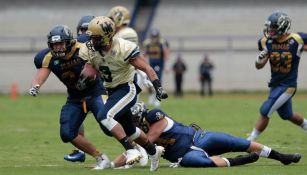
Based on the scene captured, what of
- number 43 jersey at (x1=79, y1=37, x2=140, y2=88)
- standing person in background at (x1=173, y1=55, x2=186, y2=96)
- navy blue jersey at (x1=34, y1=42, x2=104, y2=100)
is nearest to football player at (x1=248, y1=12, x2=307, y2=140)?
navy blue jersey at (x1=34, y1=42, x2=104, y2=100)

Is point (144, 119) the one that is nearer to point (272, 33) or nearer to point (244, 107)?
point (272, 33)

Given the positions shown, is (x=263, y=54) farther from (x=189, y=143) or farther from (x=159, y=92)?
(x=159, y=92)

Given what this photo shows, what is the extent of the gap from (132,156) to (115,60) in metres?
0.98

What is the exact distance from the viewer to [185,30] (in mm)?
29672

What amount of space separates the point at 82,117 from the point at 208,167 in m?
1.66

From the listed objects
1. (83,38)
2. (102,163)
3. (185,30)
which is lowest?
(185,30)

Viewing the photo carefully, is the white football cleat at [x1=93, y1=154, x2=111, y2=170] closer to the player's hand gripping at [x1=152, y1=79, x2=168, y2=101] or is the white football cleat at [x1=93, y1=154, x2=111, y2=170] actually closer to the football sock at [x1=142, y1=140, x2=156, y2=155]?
the football sock at [x1=142, y1=140, x2=156, y2=155]

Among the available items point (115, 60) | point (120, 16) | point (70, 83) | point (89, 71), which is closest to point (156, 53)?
point (120, 16)

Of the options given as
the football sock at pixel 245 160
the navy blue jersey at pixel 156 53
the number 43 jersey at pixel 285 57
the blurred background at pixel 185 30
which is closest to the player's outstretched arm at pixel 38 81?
the football sock at pixel 245 160

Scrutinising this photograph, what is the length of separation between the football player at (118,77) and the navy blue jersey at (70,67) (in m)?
0.45

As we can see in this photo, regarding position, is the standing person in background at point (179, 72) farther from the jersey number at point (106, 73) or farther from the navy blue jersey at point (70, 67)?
the jersey number at point (106, 73)

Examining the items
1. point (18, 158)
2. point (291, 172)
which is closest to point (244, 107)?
point (18, 158)

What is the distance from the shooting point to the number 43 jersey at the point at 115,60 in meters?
8.11

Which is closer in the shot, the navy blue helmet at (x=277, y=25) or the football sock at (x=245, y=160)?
the football sock at (x=245, y=160)
